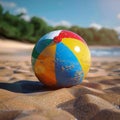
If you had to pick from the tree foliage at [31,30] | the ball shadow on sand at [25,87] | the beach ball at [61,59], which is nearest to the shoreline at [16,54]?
the tree foliage at [31,30]

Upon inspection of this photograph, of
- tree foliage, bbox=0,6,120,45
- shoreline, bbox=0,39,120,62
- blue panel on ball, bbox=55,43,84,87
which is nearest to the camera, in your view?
blue panel on ball, bbox=55,43,84,87

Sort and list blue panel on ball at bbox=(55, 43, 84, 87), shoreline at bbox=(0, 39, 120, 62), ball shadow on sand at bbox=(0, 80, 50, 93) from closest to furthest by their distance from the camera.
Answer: blue panel on ball at bbox=(55, 43, 84, 87)
ball shadow on sand at bbox=(0, 80, 50, 93)
shoreline at bbox=(0, 39, 120, 62)

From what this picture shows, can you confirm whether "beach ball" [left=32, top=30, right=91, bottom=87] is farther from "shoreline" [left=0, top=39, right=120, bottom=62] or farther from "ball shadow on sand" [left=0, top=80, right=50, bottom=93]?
"shoreline" [left=0, top=39, right=120, bottom=62]

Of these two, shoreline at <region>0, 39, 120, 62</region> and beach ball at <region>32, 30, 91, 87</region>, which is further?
shoreline at <region>0, 39, 120, 62</region>

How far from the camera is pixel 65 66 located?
10.6 ft

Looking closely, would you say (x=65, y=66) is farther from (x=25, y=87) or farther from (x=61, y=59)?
(x=25, y=87)

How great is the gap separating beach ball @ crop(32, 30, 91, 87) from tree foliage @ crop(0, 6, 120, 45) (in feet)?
87.5

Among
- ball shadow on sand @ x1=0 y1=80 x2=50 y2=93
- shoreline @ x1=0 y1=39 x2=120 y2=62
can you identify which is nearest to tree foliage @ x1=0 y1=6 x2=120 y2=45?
shoreline @ x1=0 y1=39 x2=120 y2=62

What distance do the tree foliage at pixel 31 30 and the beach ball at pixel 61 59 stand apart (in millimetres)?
26670

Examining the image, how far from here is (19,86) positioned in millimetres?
3674

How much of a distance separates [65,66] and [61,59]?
93 mm

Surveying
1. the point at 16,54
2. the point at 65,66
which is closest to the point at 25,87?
the point at 65,66

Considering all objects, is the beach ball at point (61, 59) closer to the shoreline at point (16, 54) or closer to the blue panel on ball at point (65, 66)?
the blue panel on ball at point (65, 66)

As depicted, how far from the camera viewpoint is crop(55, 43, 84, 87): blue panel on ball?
324 centimetres
